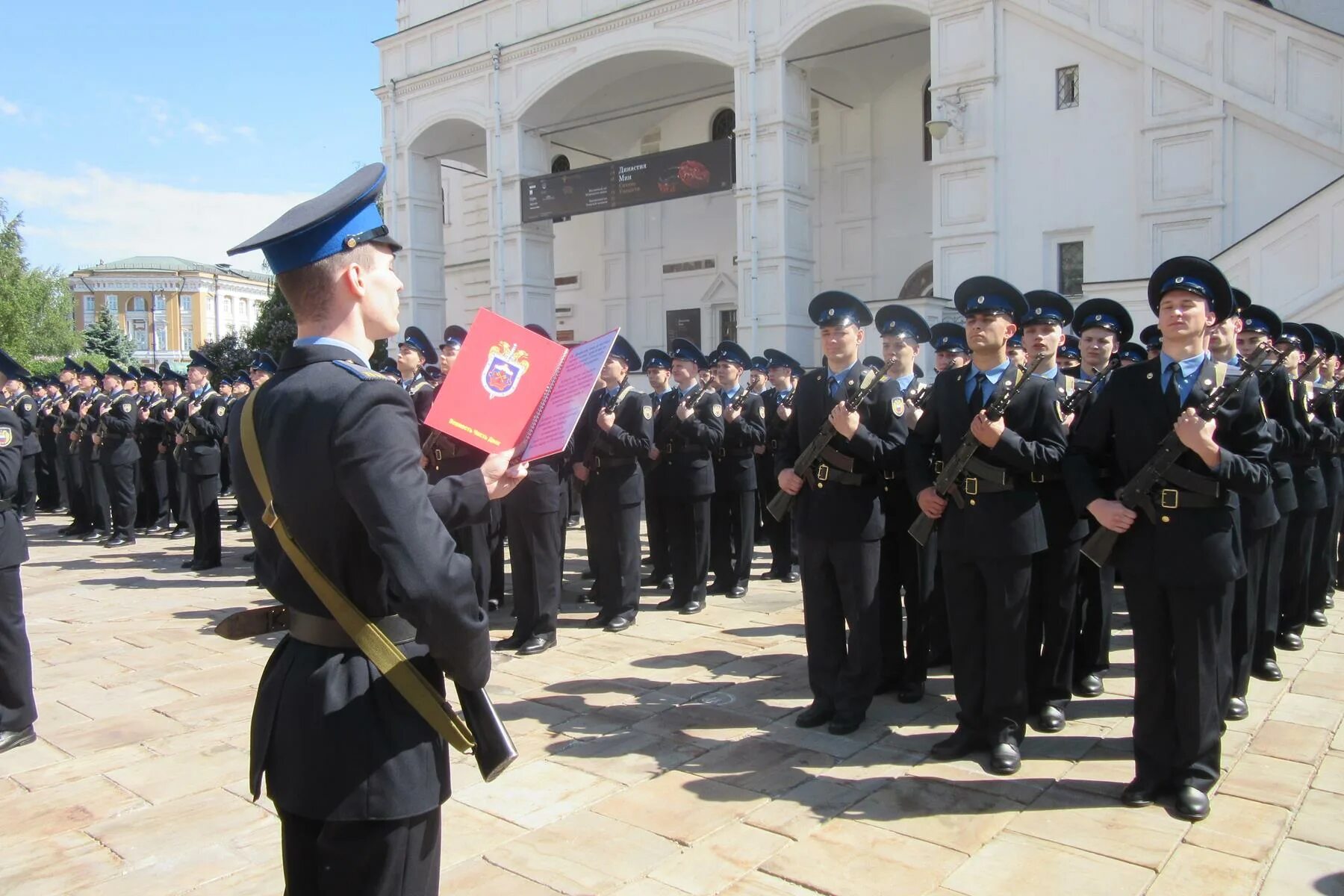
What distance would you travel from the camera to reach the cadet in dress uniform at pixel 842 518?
16.0 ft

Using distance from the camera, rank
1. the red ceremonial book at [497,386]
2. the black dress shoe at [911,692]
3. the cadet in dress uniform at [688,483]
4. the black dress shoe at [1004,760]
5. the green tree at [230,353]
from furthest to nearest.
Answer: the green tree at [230,353] < the cadet in dress uniform at [688,483] < the black dress shoe at [911,692] < the black dress shoe at [1004,760] < the red ceremonial book at [497,386]

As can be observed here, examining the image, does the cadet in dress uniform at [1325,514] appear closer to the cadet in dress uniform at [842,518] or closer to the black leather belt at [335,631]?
the cadet in dress uniform at [842,518]

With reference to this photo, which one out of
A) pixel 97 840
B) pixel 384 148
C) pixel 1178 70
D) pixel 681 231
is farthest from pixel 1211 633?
pixel 384 148

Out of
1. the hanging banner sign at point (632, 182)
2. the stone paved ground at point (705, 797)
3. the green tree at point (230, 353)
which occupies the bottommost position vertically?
the stone paved ground at point (705, 797)

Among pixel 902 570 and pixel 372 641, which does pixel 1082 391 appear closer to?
pixel 902 570

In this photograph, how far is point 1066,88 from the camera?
1591 centimetres

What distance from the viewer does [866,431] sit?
4.84 metres

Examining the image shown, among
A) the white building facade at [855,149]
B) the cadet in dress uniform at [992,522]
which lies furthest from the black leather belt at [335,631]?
the white building facade at [855,149]

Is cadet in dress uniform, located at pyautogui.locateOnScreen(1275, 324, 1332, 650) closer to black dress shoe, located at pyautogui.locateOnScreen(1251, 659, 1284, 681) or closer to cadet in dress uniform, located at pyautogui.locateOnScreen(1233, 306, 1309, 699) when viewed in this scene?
cadet in dress uniform, located at pyautogui.locateOnScreen(1233, 306, 1309, 699)

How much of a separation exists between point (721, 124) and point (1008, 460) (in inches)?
853

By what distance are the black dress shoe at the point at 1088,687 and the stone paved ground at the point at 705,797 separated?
112mm

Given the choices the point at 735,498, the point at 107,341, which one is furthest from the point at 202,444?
the point at 107,341

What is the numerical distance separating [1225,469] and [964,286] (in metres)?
1.48

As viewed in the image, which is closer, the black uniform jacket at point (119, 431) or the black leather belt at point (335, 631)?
the black leather belt at point (335, 631)
